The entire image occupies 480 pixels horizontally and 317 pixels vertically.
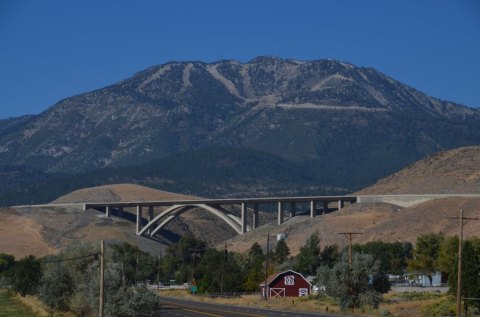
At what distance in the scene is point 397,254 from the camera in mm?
135250

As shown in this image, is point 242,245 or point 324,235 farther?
point 242,245

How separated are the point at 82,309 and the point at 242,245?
115531mm

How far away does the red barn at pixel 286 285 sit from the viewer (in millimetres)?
111000

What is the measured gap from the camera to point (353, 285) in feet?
272

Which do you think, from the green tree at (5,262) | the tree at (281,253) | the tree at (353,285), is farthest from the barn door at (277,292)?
the green tree at (5,262)

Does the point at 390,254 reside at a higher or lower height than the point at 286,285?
higher

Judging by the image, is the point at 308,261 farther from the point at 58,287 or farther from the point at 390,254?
the point at 58,287

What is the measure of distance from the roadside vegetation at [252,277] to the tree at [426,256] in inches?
3.8

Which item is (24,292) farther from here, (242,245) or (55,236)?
(55,236)

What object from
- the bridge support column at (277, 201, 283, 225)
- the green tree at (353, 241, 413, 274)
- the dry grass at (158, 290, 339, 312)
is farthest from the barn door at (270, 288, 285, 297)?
the bridge support column at (277, 201, 283, 225)

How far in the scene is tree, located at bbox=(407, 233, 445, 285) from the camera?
118 meters

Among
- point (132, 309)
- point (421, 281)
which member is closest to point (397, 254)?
point (421, 281)

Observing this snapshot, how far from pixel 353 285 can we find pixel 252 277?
46.1 meters

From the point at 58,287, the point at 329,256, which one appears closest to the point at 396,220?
the point at 329,256
